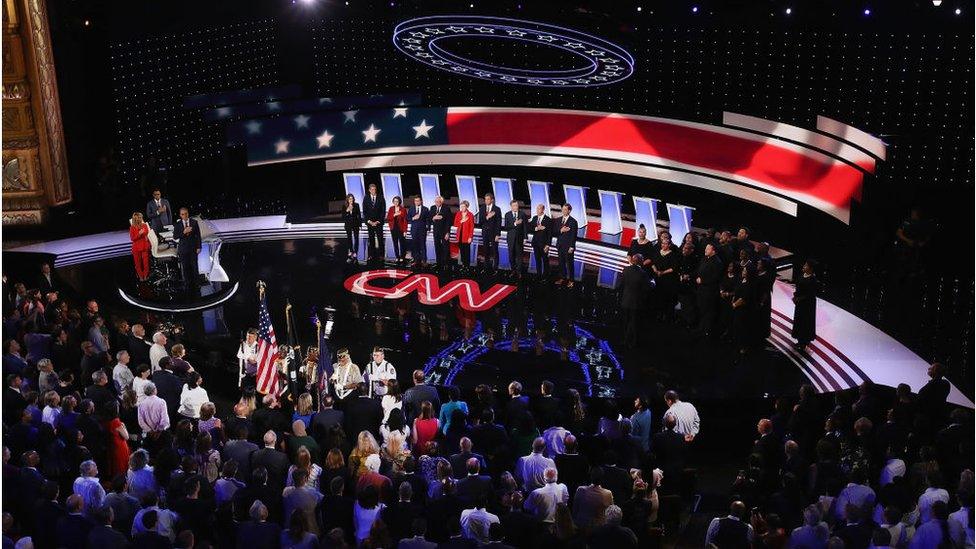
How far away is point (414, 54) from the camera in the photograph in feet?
66.2

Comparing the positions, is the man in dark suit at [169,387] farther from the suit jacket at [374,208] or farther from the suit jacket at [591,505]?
the suit jacket at [374,208]

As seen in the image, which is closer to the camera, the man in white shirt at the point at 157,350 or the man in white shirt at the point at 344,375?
the man in white shirt at the point at 344,375

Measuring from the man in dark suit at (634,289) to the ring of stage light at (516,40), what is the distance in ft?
16.5

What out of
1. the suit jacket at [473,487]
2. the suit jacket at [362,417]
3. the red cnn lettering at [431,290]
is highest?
the suit jacket at [473,487]

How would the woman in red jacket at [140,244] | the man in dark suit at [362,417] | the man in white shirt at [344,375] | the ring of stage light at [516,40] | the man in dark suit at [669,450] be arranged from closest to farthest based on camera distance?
the man in dark suit at [669,450]
the man in dark suit at [362,417]
the man in white shirt at [344,375]
the woman in red jacket at [140,244]
the ring of stage light at [516,40]

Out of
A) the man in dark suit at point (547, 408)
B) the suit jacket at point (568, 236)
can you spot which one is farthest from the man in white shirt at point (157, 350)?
the suit jacket at point (568, 236)

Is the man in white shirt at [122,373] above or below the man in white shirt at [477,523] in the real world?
below

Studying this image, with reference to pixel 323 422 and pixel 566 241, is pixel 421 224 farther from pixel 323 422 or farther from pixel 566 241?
pixel 323 422

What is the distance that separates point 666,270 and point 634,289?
88cm

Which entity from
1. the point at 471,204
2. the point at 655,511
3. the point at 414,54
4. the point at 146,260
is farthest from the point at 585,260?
the point at 655,511

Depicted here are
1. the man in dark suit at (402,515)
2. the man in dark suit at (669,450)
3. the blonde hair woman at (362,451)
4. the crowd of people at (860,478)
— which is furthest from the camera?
the man in dark suit at (669,450)

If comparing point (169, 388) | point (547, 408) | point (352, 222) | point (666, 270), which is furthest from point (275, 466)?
point (352, 222)

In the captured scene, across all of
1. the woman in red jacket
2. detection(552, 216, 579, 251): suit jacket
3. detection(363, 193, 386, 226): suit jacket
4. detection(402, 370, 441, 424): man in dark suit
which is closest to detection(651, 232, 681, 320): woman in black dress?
detection(552, 216, 579, 251): suit jacket

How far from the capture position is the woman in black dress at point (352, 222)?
18.3m
